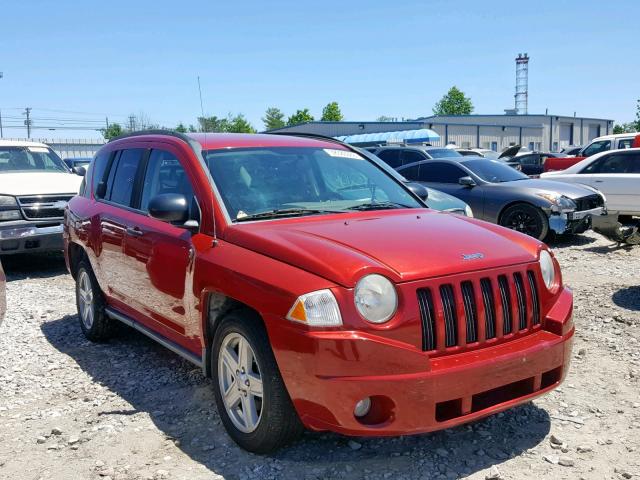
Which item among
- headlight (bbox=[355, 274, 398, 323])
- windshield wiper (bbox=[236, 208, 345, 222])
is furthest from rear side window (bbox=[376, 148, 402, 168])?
headlight (bbox=[355, 274, 398, 323])

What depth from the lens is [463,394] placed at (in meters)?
2.96

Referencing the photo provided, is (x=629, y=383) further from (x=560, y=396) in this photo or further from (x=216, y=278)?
(x=216, y=278)

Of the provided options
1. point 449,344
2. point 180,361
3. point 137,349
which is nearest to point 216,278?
point 449,344

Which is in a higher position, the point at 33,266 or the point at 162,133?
the point at 162,133

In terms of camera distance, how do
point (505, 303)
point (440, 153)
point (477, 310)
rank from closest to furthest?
point (477, 310), point (505, 303), point (440, 153)

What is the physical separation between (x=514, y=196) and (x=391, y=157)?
14.2 ft

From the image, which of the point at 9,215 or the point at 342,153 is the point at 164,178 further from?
the point at 9,215

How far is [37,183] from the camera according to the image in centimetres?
912

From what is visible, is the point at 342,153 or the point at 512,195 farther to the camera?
the point at 512,195

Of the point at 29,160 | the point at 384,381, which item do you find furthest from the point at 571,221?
the point at 29,160

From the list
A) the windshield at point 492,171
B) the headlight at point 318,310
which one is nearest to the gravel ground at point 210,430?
the headlight at point 318,310

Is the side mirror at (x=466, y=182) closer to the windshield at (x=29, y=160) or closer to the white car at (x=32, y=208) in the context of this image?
the white car at (x=32, y=208)

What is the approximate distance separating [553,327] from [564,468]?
733 millimetres

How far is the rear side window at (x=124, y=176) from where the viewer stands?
4930mm
